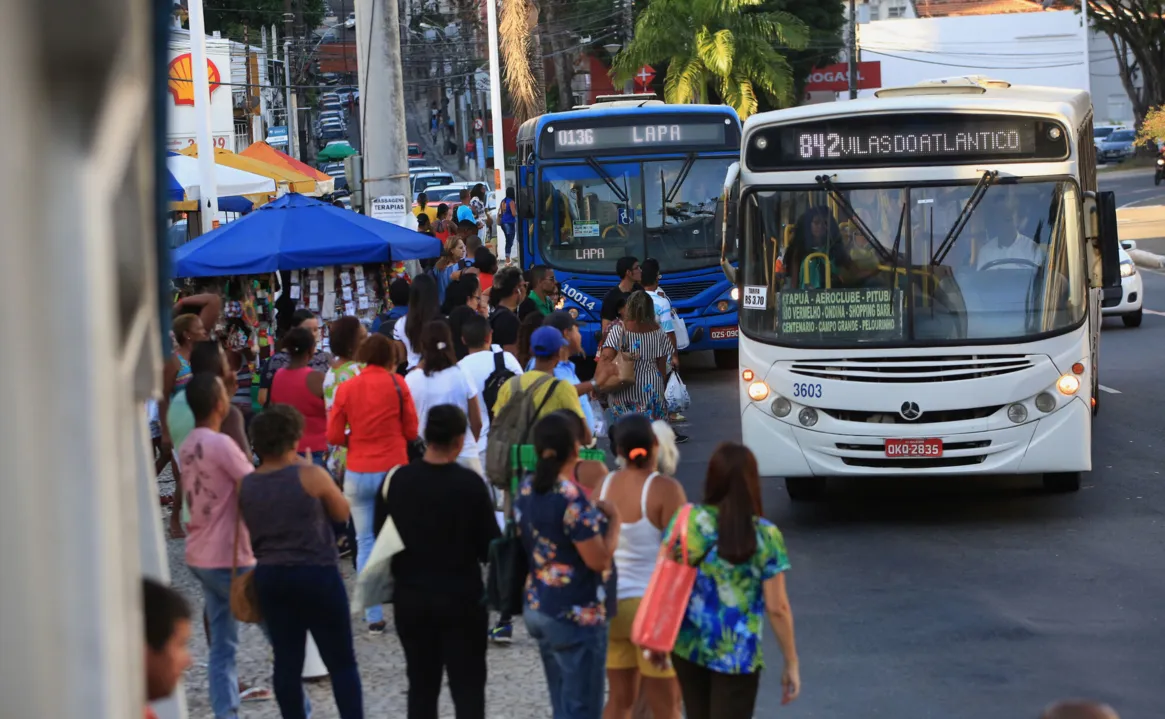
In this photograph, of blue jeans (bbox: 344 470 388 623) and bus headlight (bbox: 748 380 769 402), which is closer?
blue jeans (bbox: 344 470 388 623)

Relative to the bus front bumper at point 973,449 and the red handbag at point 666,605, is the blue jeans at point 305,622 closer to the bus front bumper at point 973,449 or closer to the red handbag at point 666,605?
the red handbag at point 666,605

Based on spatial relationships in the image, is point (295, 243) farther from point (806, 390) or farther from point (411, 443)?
point (411, 443)

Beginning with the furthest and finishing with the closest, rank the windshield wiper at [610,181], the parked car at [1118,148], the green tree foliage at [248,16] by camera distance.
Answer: the parked car at [1118,148] < the green tree foliage at [248,16] < the windshield wiper at [610,181]

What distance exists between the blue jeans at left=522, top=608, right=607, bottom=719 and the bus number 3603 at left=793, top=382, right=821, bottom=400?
532 cm

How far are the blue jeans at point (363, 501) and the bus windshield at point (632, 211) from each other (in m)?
11.0

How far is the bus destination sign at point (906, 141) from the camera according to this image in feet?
33.9

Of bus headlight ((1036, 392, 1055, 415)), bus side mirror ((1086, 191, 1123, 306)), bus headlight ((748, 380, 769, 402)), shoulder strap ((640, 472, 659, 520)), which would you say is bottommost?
bus headlight ((1036, 392, 1055, 415))

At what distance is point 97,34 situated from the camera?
3.16 feet

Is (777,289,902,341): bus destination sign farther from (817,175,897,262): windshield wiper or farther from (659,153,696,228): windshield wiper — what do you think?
(659,153,696,228): windshield wiper

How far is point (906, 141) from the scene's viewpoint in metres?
10.5

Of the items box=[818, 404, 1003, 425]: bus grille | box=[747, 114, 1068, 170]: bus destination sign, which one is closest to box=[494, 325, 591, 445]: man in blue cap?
box=[818, 404, 1003, 425]: bus grille

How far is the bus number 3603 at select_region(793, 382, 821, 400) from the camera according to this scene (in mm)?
10516

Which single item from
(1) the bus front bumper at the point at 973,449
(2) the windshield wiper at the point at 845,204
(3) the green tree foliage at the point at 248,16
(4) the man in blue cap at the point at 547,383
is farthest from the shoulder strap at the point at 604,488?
(3) the green tree foliage at the point at 248,16

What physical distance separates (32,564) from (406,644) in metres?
4.90
